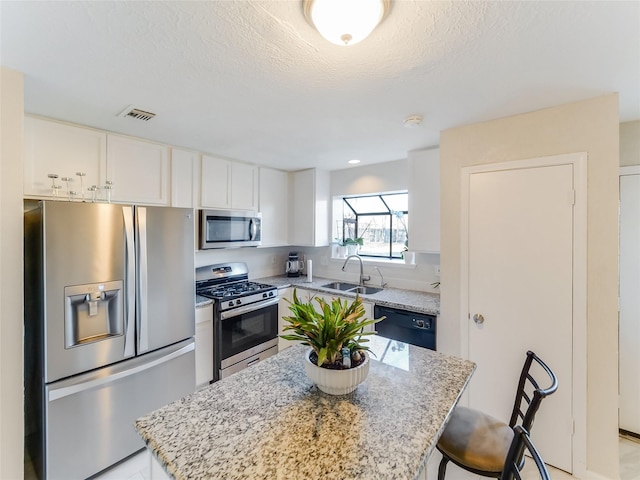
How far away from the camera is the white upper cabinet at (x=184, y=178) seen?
262cm

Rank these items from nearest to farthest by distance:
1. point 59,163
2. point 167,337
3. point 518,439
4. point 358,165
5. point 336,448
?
point 336,448
point 518,439
point 59,163
point 167,337
point 358,165

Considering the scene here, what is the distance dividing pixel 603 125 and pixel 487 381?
5.91 feet

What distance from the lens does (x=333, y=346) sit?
43.6 inches

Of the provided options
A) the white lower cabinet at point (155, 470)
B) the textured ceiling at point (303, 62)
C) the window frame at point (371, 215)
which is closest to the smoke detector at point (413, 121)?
the textured ceiling at point (303, 62)

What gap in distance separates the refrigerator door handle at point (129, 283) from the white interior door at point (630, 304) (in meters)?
3.56

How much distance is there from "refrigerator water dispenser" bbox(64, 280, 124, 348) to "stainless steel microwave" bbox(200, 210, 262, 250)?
39.0 inches

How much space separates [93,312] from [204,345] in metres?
1.00

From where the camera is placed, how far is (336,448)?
0.85 meters

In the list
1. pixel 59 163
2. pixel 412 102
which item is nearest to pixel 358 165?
pixel 412 102

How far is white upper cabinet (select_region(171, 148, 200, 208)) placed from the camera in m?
2.62

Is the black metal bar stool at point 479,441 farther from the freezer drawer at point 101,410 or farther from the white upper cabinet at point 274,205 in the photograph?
the white upper cabinet at point 274,205

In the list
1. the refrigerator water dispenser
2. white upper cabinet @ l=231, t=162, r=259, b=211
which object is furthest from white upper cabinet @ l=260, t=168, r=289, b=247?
the refrigerator water dispenser

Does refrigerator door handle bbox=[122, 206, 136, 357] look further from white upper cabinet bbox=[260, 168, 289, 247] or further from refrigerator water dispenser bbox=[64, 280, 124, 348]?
white upper cabinet bbox=[260, 168, 289, 247]

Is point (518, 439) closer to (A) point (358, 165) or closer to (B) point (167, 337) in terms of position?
(B) point (167, 337)
